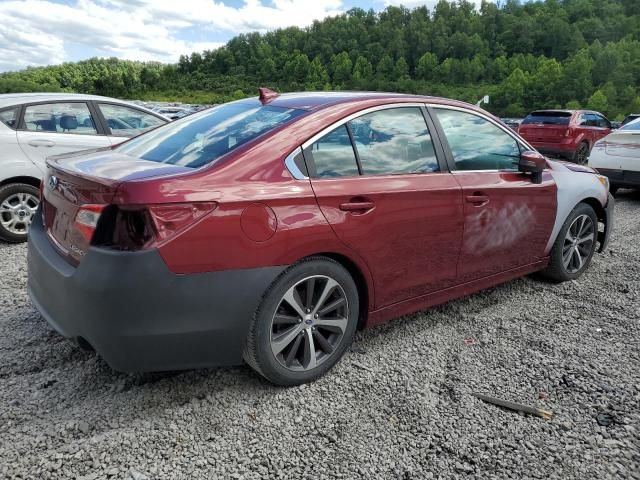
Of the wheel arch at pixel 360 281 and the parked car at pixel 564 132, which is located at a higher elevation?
the parked car at pixel 564 132

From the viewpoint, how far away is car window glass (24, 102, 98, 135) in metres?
5.42

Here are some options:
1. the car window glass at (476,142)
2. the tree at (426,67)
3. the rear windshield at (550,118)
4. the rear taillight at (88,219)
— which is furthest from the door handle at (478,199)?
the tree at (426,67)

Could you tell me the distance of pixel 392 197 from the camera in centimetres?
285

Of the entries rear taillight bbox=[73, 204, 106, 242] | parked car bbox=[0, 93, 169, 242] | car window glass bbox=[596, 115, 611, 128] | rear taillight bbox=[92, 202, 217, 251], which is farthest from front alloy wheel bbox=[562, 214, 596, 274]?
car window glass bbox=[596, 115, 611, 128]

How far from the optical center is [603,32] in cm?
8375

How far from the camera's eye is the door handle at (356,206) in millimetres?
2643

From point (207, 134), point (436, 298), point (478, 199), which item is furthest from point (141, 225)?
point (478, 199)

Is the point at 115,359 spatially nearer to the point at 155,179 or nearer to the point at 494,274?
the point at 155,179

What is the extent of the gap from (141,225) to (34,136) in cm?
407

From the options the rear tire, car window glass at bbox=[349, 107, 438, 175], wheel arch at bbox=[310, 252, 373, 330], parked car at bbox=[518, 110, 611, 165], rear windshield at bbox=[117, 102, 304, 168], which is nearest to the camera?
rear windshield at bbox=[117, 102, 304, 168]

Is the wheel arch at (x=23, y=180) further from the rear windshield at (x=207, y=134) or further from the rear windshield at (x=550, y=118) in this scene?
the rear windshield at (x=550, y=118)

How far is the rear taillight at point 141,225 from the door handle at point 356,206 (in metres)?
0.81

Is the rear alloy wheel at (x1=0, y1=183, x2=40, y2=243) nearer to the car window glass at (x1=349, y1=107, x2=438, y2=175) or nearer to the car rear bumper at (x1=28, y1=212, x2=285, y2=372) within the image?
the car rear bumper at (x1=28, y1=212, x2=285, y2=372)

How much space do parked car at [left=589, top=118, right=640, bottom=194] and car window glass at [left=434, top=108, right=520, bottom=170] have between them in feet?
17.1
